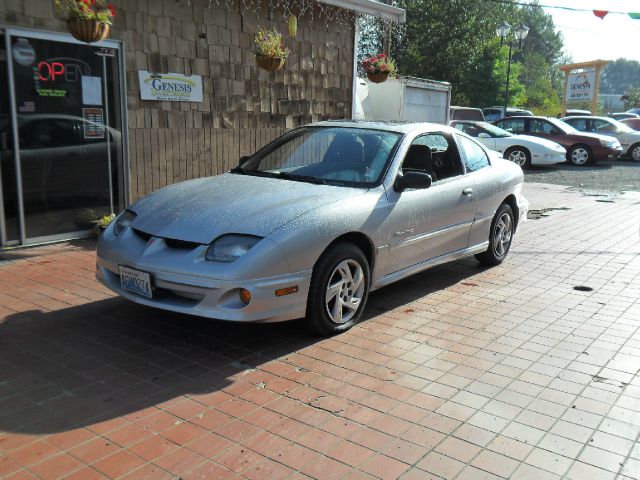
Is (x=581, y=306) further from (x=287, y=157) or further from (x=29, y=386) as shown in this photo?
(x=29, y=386)

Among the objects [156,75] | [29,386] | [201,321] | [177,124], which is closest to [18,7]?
[156,75]

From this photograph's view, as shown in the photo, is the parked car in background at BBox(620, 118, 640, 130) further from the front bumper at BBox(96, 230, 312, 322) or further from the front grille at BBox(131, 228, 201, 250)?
the front grille at BBox(131, 228, 201, 250)

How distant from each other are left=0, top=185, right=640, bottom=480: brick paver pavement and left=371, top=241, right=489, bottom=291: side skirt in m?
0.32

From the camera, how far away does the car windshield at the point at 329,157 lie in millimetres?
5168

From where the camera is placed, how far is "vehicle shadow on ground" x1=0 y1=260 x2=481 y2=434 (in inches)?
137

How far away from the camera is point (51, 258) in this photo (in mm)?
6648

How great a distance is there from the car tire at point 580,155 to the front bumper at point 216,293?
1754 cm

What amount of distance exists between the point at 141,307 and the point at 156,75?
3.94 metres

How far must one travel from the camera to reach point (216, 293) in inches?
157

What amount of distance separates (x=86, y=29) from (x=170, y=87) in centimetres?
182

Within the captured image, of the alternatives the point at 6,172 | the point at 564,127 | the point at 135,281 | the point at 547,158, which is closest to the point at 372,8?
the point at 6,172

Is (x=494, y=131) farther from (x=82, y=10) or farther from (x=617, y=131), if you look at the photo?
(x=82, y=10)

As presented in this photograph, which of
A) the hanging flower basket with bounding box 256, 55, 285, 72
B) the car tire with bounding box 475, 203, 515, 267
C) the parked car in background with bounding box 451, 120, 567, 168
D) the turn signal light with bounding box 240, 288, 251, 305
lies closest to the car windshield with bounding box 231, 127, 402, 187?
the turn signal light with bounding box 240, 288, 251, 305

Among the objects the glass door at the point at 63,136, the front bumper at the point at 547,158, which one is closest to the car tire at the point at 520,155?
the front bumper at the point at 547,158
